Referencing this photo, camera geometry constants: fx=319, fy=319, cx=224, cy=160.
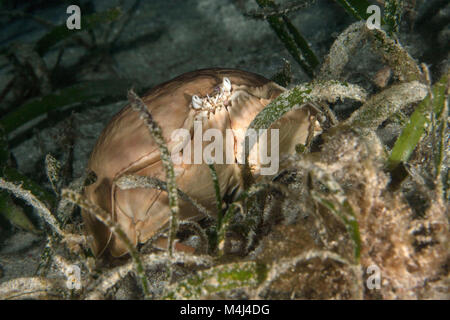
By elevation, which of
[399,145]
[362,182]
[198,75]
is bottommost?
[362,182]

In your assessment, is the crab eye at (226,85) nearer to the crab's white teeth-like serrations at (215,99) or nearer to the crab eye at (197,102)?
the crab's white teeth-like serrations at (215,99)

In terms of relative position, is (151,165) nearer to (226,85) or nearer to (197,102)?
(197,102)

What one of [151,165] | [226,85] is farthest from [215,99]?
[151,165]

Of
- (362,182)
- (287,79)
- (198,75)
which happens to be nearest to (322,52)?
(287,79)

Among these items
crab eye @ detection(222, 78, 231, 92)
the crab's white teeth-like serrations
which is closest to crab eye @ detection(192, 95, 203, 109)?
the crab's white teeth-like serrations

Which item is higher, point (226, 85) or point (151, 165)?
point (226, 85)

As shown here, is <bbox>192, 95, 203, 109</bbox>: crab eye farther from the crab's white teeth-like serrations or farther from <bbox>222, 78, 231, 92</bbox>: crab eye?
<bbox>222, 78, 231, 92</bbox>: crab eye

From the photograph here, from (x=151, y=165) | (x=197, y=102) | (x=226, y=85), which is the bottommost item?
(x=151, y=165)

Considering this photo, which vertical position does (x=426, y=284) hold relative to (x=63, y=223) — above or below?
below

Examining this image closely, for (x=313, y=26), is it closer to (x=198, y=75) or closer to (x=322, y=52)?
(x=322, y=52)
